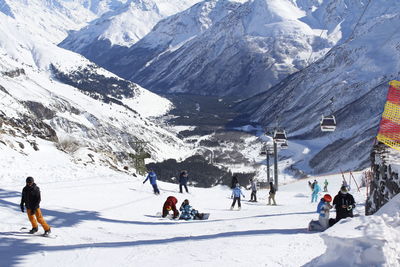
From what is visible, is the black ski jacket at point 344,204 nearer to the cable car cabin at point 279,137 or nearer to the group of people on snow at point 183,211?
the group of people on snow at point 183,211

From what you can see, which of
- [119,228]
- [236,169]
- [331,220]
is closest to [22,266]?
Answer: [119,228]

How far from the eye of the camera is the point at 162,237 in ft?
48.2

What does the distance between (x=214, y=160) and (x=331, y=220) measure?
409 ft

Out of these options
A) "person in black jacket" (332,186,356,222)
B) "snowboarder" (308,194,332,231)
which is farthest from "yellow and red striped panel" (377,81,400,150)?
Result: "snowboarder" (308,194,332,231)

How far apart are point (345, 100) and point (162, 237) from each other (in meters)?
151

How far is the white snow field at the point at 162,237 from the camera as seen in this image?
25.5ft

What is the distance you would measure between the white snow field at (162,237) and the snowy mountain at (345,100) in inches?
3020

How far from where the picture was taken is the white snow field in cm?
776

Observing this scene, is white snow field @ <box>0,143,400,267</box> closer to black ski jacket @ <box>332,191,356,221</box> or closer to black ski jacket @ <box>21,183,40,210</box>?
black ski jacket @ <box>332,191,356,221</box>

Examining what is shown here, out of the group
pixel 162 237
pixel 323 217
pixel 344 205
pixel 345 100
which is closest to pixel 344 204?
pixel 344 205

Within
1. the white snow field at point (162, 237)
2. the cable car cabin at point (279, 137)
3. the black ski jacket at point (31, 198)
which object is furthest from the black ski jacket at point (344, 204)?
the cable car cabin at point (279, 137)

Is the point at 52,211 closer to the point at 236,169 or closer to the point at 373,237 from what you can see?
the point at 373,237

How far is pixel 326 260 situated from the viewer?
7.78 metres

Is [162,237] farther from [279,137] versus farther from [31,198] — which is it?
[279,137]
